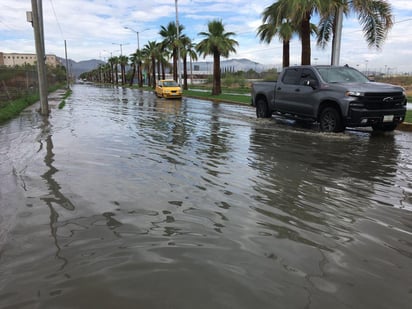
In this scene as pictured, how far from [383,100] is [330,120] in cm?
147

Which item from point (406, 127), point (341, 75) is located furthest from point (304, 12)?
point (406, 127)

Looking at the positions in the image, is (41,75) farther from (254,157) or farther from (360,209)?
(360,209)

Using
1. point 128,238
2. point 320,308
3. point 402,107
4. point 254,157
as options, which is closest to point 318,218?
point 320,308

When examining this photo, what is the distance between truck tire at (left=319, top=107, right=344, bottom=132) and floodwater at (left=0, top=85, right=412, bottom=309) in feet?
8.63

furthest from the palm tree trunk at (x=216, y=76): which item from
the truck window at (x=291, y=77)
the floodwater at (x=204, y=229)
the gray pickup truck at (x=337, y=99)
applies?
the floodwater at (x=204, y=229)

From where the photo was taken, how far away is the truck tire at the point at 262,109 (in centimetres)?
1448

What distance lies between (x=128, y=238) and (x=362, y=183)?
3855 millimetres

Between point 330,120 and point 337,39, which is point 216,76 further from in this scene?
point 330,120

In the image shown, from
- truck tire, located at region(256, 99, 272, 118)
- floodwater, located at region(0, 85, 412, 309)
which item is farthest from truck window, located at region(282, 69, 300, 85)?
floodwater, located at region(0, 85, 412, 309)

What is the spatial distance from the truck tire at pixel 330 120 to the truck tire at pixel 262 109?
132 inches

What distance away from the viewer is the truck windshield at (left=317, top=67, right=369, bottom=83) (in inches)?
447

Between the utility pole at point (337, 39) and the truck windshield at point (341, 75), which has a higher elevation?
the utility pole at point (337, 39)

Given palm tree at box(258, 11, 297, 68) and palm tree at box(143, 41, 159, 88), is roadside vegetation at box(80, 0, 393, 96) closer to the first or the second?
palm tree at box(258, 11, 297, 68)

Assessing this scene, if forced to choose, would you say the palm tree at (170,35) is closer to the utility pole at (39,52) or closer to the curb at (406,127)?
the utility pole at (39,52)
